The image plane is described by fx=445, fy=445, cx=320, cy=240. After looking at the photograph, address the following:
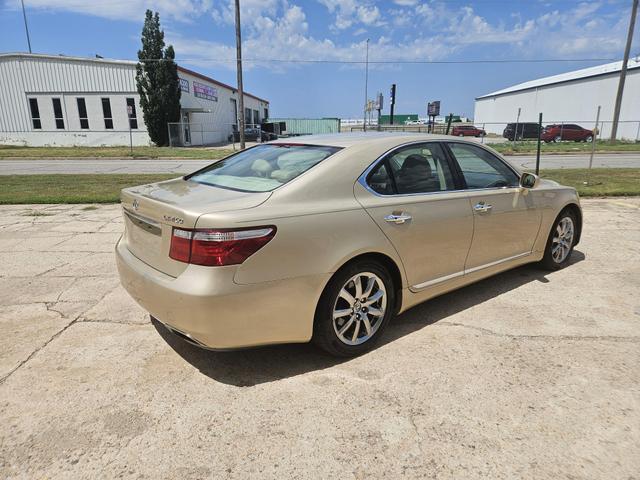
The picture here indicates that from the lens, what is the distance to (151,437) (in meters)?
2.37

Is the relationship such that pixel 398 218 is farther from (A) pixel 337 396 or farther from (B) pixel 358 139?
(A) pixel 337 396

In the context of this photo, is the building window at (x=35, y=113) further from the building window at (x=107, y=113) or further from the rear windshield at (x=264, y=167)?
the rear windshield at (x=264, y=167)

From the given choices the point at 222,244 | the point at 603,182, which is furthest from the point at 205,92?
the point at 222,244

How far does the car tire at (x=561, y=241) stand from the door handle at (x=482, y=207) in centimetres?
135

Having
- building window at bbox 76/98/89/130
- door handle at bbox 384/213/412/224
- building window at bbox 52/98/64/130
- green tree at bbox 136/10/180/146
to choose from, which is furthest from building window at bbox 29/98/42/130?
door handle at bbox 384/213/412/224

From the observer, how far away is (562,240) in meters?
4.98

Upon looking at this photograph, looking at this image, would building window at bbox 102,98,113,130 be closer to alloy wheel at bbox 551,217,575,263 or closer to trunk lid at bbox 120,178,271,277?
trunk lid at bbox 120,178,271,277

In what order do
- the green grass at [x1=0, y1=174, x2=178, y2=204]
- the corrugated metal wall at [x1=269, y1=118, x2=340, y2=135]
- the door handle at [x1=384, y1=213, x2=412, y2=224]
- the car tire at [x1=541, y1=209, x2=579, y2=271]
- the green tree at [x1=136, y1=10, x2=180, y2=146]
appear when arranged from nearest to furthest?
the door handle at [x1=384, y1=213, x2=412, y2=224] < the car tire at [x1=541, y1=209, x2=579, y2=271] < the green grass at [x1=0, y1=174, x2=178, y2=204] < the green tree at [x1=136, y1=10, x2=180, y2=146] < the corrugated metal wall at [x1=269, y1=118, x2=340, y2=135]

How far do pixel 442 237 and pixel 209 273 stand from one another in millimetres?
1885

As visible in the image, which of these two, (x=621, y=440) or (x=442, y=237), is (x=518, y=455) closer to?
(x=621, y=440)

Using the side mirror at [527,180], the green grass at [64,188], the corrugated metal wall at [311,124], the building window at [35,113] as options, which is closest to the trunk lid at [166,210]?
the side mirror at [527,180]

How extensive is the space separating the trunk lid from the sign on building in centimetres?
3847

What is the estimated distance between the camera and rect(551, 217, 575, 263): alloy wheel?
4875 mm

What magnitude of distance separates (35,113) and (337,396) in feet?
129
